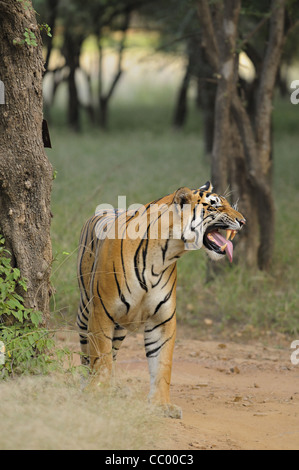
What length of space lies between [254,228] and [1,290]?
15.8 ft

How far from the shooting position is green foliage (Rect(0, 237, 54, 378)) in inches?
193

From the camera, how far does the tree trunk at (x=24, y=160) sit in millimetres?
5059

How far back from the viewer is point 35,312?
510 cm

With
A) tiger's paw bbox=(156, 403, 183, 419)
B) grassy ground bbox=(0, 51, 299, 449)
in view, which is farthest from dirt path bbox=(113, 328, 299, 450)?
grassy ground bbox=(0, 51, 299, 449)

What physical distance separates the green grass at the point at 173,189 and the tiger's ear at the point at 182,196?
3.13ft

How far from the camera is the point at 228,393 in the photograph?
6.10 m

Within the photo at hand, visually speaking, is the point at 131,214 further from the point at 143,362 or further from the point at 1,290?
the point at 143,362

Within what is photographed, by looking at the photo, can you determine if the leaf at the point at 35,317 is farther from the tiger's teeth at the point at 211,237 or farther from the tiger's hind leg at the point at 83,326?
the tiger's teeth at the point at 211,237

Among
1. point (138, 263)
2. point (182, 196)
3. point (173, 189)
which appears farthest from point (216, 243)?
point (173, 189)

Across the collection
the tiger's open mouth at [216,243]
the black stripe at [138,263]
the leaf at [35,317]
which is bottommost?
the leaf at [35,317]

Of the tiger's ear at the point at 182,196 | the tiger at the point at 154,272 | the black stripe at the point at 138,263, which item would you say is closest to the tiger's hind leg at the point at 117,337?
the tiger at the point at 154,272
